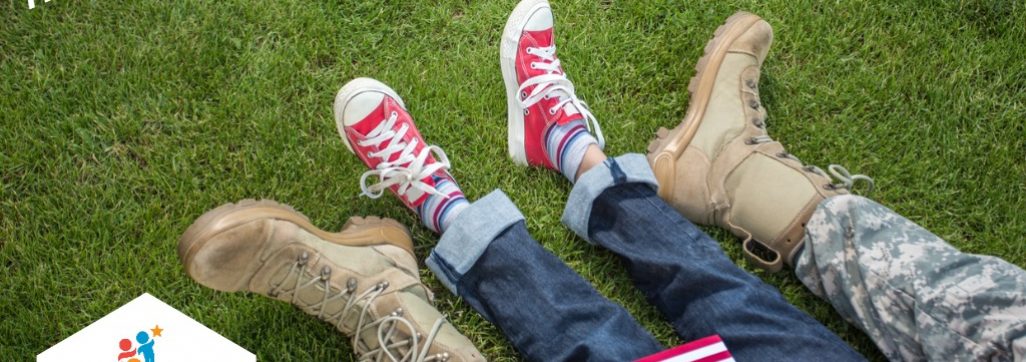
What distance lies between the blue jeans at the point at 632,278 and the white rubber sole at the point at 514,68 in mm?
297

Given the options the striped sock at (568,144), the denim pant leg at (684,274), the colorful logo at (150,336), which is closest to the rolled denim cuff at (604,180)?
the denim pant leg at (684,274)

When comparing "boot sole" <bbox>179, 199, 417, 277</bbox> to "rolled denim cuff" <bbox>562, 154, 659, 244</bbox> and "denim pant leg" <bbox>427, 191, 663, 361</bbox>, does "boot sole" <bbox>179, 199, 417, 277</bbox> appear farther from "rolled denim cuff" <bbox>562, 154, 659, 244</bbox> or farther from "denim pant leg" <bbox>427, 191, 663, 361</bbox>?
"rolled denim cuff" <bbox>562, 154, 659, 244</bbox>

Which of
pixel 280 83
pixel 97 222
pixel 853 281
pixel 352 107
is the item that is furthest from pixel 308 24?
pixel 853 281

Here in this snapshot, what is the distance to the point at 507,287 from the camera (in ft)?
7.32

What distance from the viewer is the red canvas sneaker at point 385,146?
2.47m

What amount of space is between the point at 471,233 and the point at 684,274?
1.93ft

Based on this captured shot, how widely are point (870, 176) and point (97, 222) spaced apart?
2.40m

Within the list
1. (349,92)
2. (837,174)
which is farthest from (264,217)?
(837,174)

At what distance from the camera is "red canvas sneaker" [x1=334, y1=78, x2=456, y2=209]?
247 cm

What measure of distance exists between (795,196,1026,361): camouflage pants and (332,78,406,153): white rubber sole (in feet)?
4.34

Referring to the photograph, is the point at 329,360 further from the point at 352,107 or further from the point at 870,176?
the point at 870,176

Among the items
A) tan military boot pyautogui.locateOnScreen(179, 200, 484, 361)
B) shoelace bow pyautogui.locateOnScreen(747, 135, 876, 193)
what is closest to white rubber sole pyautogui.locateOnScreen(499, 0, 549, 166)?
tan military boot pyautogui.locateOnScreen(179, 200, 484, 361)

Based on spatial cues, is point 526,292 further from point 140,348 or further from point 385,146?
point 140,348

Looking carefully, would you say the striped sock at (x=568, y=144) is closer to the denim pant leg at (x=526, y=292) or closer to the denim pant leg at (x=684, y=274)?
the denim pant leg at (x=684, y=274)
